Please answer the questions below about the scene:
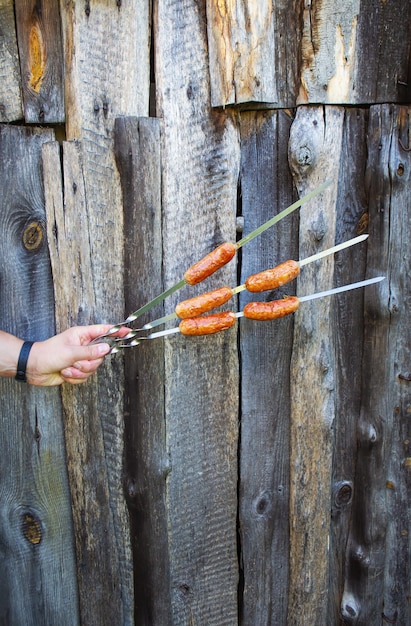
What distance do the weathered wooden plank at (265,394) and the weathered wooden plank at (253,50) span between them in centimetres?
12

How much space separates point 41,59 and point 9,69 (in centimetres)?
13

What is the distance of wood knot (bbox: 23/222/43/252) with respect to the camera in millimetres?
1949

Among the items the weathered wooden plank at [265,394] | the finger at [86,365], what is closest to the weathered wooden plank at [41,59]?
the weathered wooden plank at [265,394]

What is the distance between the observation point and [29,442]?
2080mm

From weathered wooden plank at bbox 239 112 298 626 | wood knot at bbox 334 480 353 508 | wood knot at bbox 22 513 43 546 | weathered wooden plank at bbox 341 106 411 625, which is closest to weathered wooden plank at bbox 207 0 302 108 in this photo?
weathered wooden plank at bbox 239 112 298 626

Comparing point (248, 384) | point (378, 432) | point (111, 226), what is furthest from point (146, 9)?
point (378, 432)

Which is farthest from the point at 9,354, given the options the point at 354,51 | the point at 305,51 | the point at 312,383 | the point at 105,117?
the point at 354,51

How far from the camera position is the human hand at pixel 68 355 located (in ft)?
5.75

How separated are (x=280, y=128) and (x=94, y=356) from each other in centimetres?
113

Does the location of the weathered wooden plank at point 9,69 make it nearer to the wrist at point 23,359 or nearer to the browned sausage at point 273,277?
the wrist at point 23,359

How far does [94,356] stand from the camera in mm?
1720

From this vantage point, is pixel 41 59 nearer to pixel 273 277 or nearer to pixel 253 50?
pixel 253 50

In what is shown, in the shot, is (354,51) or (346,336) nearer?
(354,51)

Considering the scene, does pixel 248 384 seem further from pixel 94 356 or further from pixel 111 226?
pixel 111 226
